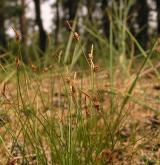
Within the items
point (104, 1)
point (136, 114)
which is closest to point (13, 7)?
point (104, 1)

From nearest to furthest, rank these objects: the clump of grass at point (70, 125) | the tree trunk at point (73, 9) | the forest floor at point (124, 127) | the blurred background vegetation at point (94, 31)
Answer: the clump of grass at point (70, 125) < the forest floor at point (124, 127) < the blurred background vegetation at point (94, 31) < the tree trunk at point (73, 9)

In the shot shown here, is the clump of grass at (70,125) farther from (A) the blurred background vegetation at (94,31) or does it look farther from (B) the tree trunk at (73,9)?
(B) the tree trunk at (73,9)

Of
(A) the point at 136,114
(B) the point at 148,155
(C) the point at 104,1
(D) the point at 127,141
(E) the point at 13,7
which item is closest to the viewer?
(B) the point at 148,155

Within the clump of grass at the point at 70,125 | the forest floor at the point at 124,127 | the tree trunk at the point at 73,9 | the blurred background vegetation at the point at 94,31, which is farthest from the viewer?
the tree trunk at the point at 73,9

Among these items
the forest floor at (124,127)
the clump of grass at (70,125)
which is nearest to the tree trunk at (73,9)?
the forest floor at (124,127)

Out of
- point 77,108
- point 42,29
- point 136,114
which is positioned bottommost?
point 42,29

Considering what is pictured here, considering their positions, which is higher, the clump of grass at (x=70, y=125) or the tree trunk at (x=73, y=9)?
the clump of grass at (x=70, y=125)

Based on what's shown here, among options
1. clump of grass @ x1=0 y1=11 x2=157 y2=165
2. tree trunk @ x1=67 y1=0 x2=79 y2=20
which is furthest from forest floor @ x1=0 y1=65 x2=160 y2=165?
tree trunk @ x1=67 y1=0 x2=79 y2=20

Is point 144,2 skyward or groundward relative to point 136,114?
groundward

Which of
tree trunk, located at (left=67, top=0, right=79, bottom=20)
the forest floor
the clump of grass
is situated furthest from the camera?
tree trunk, located at (left=67, top=0, right=79, bottom=20)

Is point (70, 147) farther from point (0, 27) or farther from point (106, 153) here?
point (0, 27)

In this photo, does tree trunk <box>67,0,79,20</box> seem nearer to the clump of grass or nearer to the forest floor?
the forest floor
